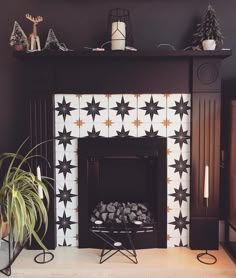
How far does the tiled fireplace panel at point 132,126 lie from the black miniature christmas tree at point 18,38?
44cm

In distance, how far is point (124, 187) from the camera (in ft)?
9.55

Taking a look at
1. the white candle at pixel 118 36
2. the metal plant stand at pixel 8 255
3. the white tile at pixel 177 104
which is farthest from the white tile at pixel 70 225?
the white candle at pixel 118 36

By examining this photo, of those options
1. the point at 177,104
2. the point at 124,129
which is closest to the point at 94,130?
the point at 124,129

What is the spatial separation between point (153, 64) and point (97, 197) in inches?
45.2

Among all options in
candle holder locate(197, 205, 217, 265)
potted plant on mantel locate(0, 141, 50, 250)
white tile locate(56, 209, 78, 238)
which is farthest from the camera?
white tile locate(56, 209, 78, 238)

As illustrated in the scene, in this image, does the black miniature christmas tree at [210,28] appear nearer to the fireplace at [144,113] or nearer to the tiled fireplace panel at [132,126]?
the fireplace at [144,113]

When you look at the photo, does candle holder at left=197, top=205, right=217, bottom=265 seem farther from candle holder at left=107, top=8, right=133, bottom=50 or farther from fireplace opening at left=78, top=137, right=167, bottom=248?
candle holder at left=107, top=8, right=133, bottom=50

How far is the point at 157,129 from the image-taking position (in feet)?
8.91

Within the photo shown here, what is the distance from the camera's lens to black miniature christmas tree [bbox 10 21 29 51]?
8.65ft

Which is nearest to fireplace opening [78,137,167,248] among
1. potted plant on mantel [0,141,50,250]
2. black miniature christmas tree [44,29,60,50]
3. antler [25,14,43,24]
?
potted plant on mantel [0,141,50,250]

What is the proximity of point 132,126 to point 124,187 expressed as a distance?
1.73 feet

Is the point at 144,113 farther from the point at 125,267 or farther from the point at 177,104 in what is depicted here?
the point at 125,267

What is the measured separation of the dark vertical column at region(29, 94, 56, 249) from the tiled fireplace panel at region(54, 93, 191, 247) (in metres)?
0.06

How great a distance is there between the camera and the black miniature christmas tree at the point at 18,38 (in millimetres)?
2638
